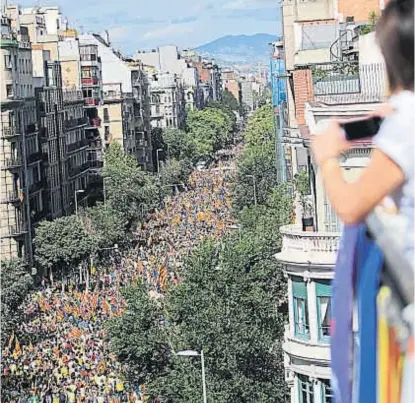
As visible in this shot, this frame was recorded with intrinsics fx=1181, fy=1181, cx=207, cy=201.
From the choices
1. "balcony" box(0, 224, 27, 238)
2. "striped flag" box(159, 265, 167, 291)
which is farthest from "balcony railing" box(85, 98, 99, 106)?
"striped flag" box(159, 265, 167, 291)

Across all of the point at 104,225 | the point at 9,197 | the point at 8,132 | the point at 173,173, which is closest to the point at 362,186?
the point at 9,197

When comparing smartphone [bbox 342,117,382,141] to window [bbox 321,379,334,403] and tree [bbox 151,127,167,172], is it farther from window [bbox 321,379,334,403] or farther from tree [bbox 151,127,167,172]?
tree [bbox 151,127,167,172]

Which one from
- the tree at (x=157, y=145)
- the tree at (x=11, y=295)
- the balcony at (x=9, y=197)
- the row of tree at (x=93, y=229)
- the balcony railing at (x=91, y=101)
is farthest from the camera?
the tree at (x=157, y=145)

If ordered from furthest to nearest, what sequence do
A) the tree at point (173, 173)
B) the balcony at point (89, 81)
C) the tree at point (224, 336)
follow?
the tree at point (173, 173), the balcony at point (89, 81), the tree at point (224, 336)

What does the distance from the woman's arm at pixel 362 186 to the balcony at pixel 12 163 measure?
63.6 metres

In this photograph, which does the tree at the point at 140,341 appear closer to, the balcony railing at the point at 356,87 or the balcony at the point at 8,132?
the balcony railing at the point at 356,87

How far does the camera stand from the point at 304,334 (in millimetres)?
23047

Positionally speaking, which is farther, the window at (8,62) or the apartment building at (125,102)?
the apartment building at (125,102)

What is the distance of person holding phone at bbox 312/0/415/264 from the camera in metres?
4.25

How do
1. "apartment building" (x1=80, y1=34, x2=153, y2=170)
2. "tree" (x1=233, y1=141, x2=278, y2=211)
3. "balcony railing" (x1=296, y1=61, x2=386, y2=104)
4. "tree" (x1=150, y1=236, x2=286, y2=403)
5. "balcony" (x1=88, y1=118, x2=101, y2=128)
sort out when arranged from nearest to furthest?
"balcony railing" (x1=296, y1=61, x2=386, y2=104) → "tree" (x1=150, y1=236, x2=286, y2=403) → "tree" (x1=233, y1=141, x2=278, y2=211) → "balcony" (x1=88, y1=118, x2=101, y2=128) → "apartment building" (x1=80, y1=34, x2=153, y2=170)

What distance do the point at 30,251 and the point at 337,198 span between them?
211 ft

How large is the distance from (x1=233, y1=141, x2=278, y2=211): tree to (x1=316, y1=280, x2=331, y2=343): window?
54.8m

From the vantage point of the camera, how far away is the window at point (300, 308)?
22656 mm

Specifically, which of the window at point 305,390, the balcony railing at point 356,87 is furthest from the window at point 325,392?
the balcony railing at point 356,87
